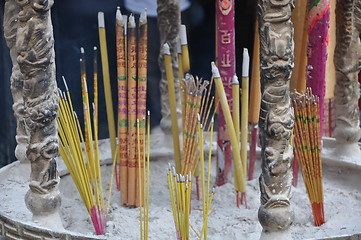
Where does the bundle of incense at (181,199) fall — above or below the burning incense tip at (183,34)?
below

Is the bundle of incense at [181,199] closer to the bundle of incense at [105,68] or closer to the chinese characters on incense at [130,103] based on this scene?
the chinese characters on incense at [130,103]

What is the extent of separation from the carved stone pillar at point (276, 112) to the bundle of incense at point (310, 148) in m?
0.45

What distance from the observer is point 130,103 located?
3504 millimetres

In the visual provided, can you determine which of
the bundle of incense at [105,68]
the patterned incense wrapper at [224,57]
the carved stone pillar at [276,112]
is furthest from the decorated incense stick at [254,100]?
the carved stone pillar at [276,112]

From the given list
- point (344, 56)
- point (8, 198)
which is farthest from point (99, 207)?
point (344, 56)

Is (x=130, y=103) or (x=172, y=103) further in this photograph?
(x=172, y=103)

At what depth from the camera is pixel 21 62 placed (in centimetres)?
287

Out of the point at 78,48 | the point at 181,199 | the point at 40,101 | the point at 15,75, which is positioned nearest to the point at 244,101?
the point at 181,199

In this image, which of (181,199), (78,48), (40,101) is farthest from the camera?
(78,48)

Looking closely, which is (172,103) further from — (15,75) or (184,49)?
(15,75)

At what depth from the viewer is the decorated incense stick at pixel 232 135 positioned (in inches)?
123

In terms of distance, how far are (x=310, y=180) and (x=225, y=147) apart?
0.56 m

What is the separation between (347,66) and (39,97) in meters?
1.73

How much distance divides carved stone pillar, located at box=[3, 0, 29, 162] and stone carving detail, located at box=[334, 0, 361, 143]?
63.8 inches
